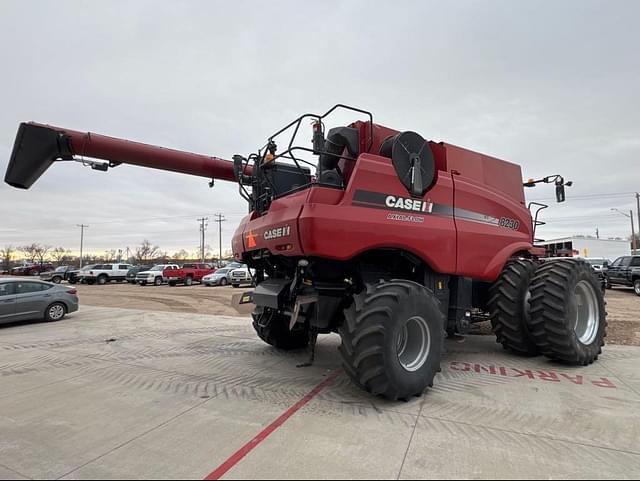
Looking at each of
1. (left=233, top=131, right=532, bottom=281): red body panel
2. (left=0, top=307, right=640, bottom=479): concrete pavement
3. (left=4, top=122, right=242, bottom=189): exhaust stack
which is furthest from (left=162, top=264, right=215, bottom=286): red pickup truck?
(left=233, top=131, right=532, bottom=281): red body panel

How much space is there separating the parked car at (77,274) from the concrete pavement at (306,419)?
2864cm

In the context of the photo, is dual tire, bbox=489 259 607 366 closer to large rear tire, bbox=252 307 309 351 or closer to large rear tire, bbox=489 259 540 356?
large rear tire, bbox=489 259 540 356

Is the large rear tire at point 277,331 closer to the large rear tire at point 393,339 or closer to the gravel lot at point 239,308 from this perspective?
the gravel lot at point 239,308

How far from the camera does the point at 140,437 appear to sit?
3.48m

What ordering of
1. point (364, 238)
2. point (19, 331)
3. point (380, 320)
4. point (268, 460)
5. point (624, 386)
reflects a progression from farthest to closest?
point (19, 331), point (624, 386), point (364, 238), point (380, 320), point (268, 460)

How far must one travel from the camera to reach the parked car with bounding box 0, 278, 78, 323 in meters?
10.9

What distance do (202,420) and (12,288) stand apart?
10657 mm

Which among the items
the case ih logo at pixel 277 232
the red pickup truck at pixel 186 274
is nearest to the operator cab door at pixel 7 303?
the case ih logo at pixel 277 232

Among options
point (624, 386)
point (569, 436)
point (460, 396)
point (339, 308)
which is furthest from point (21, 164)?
point (624, 386)

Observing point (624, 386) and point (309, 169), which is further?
point (309, 169)

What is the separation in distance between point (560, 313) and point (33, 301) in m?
13.0

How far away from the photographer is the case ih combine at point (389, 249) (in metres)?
4.20

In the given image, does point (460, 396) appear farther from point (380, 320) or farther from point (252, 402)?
point (252, 402)

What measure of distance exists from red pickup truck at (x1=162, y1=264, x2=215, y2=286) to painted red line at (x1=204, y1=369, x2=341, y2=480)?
26.4m
